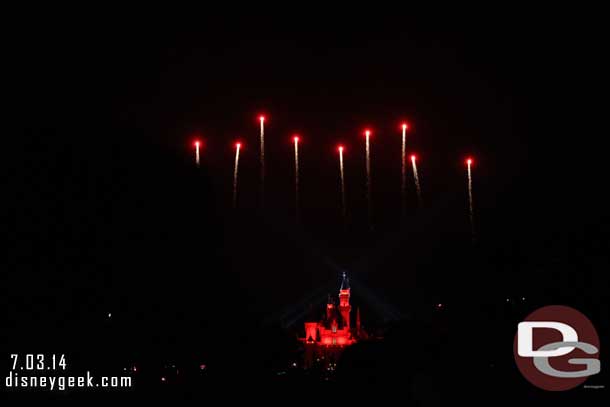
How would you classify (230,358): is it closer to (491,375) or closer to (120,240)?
(120,240)

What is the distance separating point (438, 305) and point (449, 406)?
45.6 m

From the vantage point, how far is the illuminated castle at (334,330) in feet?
302

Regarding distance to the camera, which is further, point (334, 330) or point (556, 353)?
point (334, 330)

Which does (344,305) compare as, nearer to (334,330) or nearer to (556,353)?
(334,330)

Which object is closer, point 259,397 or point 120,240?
point 259,397

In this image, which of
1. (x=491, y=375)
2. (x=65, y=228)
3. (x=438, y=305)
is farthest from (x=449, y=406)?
(x=438, y=305)

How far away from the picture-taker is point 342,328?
323ft

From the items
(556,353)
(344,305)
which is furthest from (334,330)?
(556,353)

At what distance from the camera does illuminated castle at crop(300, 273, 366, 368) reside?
92175mm

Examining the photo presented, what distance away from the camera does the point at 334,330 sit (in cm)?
9688

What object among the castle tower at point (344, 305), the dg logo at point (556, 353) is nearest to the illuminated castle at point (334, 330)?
the castle tower at point (344, 305)

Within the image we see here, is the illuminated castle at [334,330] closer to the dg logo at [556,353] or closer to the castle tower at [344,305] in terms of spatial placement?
the castle tower at [344,305]

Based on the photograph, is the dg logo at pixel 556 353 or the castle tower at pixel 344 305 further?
the castle tower at pixel 344 305

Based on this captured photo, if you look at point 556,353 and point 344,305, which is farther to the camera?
point 344,305
